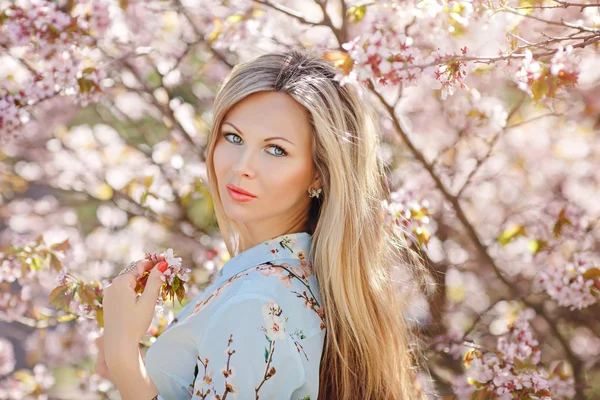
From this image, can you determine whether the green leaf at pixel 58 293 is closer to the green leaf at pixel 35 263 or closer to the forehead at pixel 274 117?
the green leaf at pixel 35 263

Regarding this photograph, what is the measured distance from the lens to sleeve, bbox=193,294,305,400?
56.9 inches

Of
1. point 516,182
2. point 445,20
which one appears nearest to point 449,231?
point 516,182

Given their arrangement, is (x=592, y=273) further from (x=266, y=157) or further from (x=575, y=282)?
(x=266, y=157)

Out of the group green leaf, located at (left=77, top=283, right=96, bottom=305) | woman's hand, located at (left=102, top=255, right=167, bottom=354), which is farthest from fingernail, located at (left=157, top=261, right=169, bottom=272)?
green leaf, located at (left=77, top=283, right=96, bottom=305)

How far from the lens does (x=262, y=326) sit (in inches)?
58.2

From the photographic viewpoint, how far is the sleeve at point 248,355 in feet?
4.75

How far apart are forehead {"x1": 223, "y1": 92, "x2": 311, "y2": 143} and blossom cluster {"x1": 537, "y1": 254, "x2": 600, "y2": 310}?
1.14 metres

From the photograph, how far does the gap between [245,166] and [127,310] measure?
40cm

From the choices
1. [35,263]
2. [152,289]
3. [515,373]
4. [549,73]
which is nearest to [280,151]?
[152,289]

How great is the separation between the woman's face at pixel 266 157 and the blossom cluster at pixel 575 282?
42.4 inches

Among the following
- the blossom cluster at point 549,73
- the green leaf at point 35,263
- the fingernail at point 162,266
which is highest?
the blossom cluster at point 549,73

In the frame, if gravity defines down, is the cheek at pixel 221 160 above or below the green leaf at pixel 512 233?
above

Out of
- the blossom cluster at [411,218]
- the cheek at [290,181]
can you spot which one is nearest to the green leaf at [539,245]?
the blossom cluster at [411,218]

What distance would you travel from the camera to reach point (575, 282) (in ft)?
7.93
